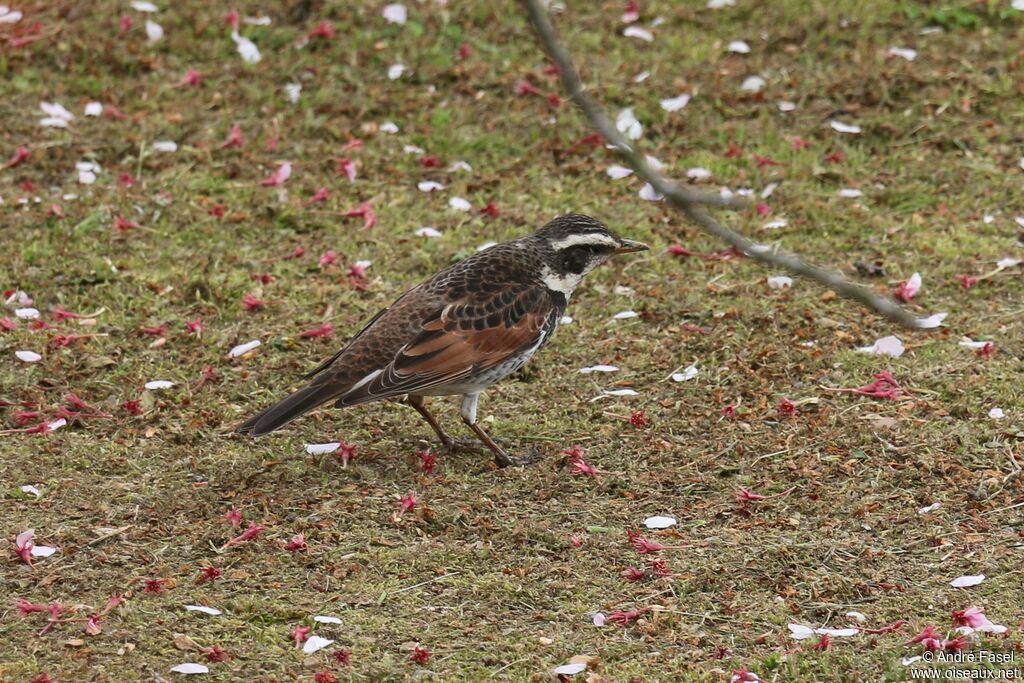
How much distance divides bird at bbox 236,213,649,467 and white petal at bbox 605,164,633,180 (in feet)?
9.24

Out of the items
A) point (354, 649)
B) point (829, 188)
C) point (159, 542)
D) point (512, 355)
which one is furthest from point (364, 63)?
point (354, 649)

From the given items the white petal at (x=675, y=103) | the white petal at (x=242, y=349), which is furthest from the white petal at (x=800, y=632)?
the white petal at (x=675, y=103)

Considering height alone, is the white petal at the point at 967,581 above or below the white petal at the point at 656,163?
above

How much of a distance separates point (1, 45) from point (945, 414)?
29.9 feet

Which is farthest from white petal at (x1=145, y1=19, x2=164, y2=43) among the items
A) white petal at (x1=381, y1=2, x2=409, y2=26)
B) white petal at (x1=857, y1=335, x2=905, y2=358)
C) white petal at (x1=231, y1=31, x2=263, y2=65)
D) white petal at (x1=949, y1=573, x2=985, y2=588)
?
white petal at (x1=949, y1=573, x2=985, y2=588)

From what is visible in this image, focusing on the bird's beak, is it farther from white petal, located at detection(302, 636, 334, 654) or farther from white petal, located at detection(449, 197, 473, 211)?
white petal, located at detection(302, 636, 334, 654)

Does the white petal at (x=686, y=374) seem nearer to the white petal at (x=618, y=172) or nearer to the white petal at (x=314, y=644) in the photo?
the white petal at (x=618, y=172)

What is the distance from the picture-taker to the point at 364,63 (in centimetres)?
1273

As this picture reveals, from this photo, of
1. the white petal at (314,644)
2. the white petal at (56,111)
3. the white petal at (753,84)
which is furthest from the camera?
the white petal at (753,84)

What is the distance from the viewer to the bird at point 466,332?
771cm

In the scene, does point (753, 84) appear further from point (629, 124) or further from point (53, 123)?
point (53, 123)

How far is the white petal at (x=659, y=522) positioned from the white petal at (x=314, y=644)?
1.88m

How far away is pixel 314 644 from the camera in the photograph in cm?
633

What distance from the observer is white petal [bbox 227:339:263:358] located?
9117 mm
